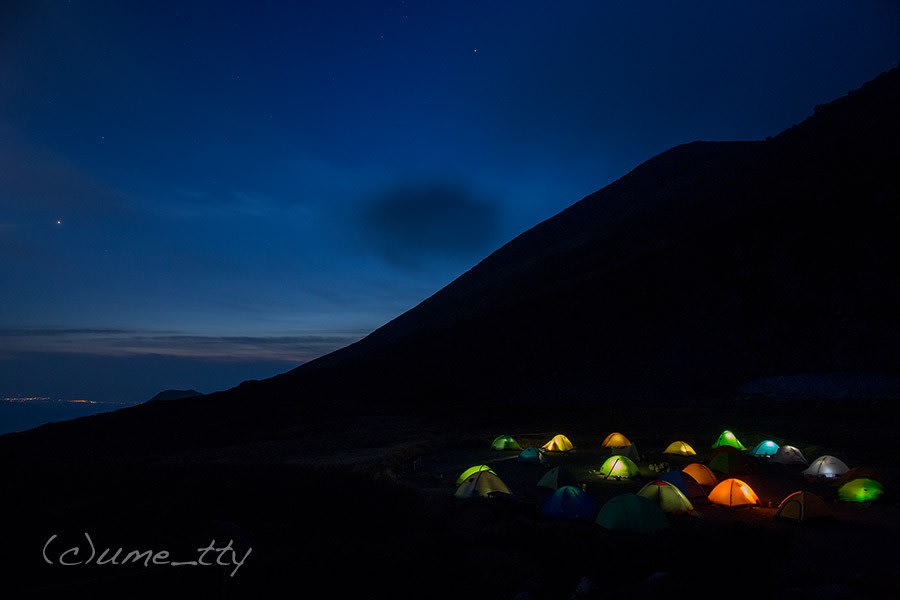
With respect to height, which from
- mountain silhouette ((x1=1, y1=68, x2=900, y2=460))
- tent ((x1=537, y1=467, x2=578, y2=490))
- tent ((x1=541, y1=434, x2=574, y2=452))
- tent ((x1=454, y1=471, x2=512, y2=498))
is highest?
mountain silhouette ((x1=1, y1=68, x2=900, y2=460))

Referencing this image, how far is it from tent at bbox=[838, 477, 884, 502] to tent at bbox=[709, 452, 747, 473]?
16.6ft

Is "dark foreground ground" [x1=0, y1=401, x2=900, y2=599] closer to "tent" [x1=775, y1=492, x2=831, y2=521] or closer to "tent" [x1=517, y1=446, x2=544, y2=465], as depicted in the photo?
"tent" [x1=775, y1=492, x2=831, y2=521]

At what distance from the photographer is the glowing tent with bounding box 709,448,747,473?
70.9 feet

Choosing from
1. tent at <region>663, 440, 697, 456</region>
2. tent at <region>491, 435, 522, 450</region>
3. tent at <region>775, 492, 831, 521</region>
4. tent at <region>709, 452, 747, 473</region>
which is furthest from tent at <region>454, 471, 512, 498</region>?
tent at <region>491, 435, 522, 450</region>

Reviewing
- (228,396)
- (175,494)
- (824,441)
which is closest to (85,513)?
(175,494)

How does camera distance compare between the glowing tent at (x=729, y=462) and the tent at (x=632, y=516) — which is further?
the glowing tent at (x=729, y=462)

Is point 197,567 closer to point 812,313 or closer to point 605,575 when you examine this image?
point 605,575

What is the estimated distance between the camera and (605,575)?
358 inches

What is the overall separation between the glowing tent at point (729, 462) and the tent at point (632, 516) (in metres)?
10.4

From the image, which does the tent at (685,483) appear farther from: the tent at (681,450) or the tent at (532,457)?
the tent at (681,450)

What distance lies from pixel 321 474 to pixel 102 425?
4636 centimetres

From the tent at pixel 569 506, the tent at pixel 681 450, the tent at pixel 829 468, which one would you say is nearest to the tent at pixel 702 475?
the tent at pixel 829 468

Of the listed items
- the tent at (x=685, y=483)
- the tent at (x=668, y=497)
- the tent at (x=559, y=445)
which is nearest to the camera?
the tent at (x=668, y=497)

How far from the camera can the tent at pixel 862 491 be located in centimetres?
1619
